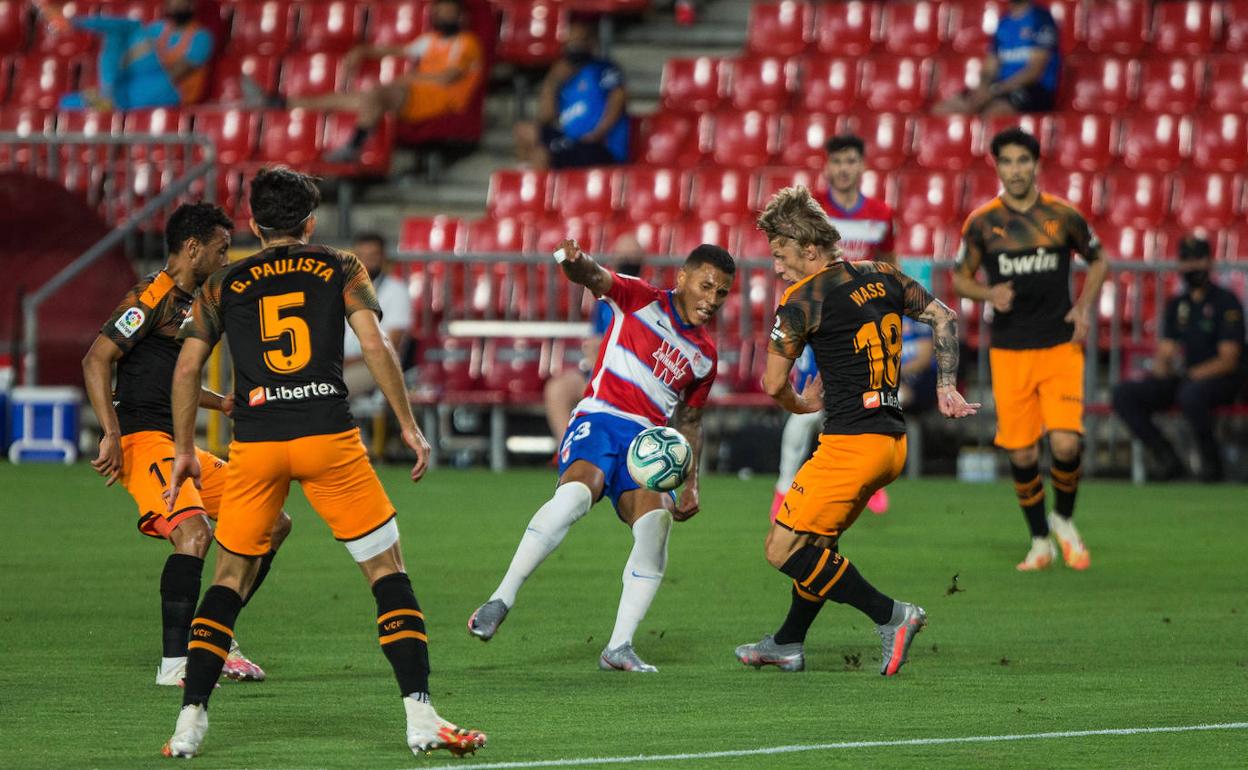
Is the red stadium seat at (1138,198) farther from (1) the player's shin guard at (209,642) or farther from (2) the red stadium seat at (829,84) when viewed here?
(1) the player's shin guard at (209,642)

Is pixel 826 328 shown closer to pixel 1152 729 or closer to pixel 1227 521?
pixel 1152 729

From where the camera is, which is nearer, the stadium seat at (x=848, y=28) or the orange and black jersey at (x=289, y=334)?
the orange and black jersey at (x=289, y=334)

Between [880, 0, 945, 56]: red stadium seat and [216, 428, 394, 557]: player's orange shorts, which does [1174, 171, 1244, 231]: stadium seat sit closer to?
[880, 0, 945, 56]: red stadium seat

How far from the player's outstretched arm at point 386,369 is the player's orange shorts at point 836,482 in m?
2.08

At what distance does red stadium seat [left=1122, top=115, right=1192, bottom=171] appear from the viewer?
19.6 m

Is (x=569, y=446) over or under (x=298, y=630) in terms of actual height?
over

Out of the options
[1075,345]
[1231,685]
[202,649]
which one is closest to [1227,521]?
[1075,345]

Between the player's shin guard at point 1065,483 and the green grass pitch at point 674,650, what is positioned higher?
the player's shin guard at point 1065,483

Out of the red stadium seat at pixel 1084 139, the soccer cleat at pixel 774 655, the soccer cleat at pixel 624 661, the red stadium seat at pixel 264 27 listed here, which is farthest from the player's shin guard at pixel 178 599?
the red stadium seat at pixel 264 27

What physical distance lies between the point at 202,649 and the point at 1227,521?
9403 mm

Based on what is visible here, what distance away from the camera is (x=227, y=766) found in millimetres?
6363

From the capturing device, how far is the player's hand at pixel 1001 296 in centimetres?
1160

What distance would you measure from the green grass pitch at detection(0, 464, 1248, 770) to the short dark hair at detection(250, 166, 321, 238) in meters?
1.65

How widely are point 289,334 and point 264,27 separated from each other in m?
18.8
